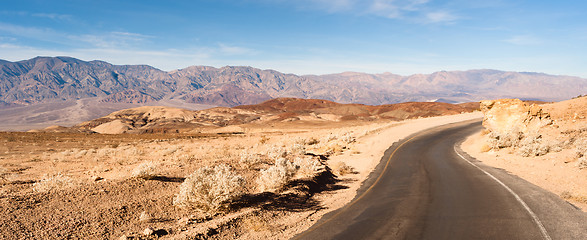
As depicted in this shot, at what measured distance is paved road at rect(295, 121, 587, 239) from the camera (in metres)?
8.80


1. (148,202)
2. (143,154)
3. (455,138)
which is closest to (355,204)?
(148,202)

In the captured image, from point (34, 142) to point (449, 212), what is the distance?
4521 centimetres

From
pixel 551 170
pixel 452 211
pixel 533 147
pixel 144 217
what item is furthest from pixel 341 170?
pixel 533 147

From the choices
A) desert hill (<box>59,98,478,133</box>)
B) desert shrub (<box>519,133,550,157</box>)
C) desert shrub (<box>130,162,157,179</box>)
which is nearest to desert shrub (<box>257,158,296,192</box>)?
desert shrub (<box>130,162,157,179</box>)

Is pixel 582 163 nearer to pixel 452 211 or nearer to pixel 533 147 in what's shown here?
pixel 533 147

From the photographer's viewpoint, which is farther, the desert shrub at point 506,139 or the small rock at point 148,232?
the desert shrub at point 506,139

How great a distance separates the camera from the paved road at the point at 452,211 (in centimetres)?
880

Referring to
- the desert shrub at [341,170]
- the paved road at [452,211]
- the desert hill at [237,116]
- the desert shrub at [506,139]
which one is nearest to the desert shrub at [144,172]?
the paved road at [452,211]

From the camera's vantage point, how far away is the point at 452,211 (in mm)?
10500

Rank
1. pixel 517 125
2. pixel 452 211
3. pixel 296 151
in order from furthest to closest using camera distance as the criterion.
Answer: pixel 517 125 < pixel 296 151 < pixel 452 211

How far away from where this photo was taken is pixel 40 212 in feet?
30.0

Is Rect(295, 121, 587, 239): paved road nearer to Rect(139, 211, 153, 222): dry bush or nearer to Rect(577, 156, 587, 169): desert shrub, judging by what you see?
Rect(577, 156, 587, 169): desert shrub

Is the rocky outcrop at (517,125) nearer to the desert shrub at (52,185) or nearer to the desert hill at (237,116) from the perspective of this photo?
the desert shrub at (52,185)

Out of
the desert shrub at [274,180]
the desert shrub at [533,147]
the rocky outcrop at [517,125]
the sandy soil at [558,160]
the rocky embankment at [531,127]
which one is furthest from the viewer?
the rocky outcrop at [517,125]
